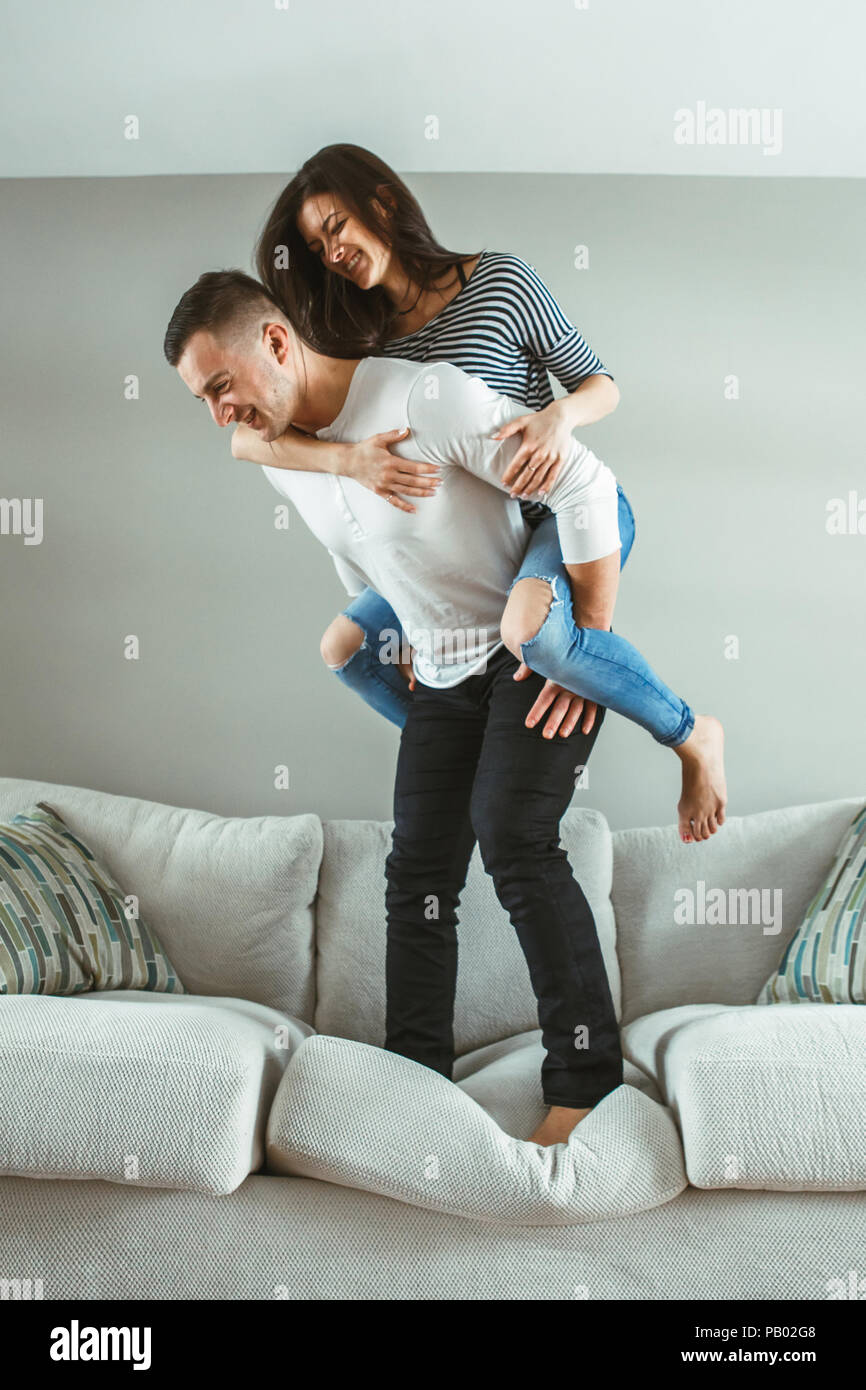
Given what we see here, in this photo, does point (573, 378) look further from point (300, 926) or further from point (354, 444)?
point (300, 926)

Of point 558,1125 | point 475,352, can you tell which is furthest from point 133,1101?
point 475,352

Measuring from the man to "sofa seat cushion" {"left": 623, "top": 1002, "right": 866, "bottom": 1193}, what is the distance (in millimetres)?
165

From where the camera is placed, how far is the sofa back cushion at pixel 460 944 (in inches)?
69.4

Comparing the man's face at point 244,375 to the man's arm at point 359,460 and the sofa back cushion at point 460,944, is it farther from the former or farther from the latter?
the sofa back cushion at point 460,944

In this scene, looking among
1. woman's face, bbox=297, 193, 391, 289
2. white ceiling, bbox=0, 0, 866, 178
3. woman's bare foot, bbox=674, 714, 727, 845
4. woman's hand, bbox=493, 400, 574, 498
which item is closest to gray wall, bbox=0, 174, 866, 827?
white ceiling, bbox=0, 0, 866, 178

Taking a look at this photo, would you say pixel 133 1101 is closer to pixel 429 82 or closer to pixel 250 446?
pixel 250 446

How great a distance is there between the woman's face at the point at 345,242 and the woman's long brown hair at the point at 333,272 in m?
0.01

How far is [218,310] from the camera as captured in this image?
135 centimetres

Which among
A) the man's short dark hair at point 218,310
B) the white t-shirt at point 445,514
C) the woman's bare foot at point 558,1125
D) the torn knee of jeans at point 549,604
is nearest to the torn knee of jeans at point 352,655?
the white t-shirt at point 445,514

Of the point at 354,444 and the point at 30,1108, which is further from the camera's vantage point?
the point at 354,444

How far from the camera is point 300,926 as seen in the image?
1.81 meters

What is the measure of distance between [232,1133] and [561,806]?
0.57m

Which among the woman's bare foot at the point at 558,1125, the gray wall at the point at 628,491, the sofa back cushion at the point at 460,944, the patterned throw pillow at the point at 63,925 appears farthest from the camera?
the gray wall at the point at 628,491

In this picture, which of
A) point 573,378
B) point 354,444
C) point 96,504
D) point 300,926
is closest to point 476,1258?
point 300,926
